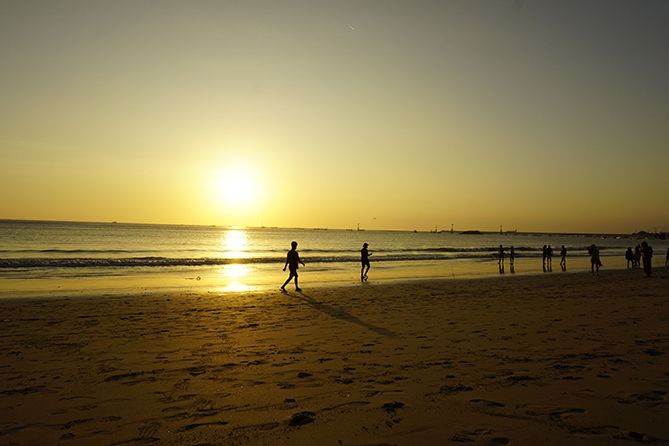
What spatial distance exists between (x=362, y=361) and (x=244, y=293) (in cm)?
1157

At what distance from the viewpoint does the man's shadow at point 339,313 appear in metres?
9.59

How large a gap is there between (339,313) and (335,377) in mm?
6461

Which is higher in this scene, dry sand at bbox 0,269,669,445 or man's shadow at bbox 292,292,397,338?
dry sand at bbox 0,269,669,445

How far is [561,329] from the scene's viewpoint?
945 centimetres

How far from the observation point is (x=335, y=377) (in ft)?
19.8

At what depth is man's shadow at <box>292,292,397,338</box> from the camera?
9.59 m

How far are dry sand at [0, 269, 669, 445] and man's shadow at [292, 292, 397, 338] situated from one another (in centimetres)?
9

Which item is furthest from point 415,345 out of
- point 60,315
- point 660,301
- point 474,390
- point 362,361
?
point 660,301

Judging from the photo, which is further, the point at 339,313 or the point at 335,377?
the point at 339,313

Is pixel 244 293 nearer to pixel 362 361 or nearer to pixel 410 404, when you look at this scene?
pixel 362 361

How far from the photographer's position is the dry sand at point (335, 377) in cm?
422

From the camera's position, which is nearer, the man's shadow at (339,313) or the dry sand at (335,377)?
the dry sand at (335,377)

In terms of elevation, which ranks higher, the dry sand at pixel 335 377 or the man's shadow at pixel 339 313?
the dry sand at pixel 335 377

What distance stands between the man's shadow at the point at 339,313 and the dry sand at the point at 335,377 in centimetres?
9
